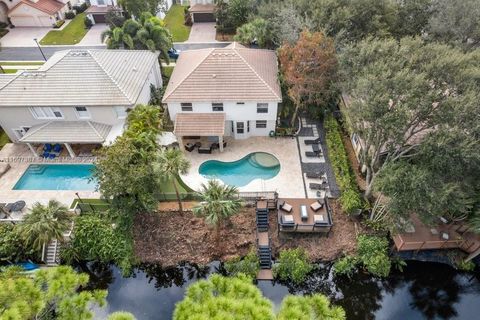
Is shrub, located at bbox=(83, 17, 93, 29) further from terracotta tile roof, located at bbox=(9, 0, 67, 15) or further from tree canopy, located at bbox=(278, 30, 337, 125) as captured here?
tree canopy, located at bbox=(278, 30, 337, 125)

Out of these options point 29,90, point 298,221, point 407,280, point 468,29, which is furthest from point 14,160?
point 468,29

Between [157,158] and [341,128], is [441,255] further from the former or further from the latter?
[157,158]

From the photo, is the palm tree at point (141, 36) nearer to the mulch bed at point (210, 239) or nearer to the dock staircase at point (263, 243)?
the mulch bed at point (210, 239)

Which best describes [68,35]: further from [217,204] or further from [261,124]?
[217,204]

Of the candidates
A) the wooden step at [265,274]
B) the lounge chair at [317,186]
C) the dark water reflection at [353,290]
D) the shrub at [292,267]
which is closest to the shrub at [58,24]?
the dark water reflection at [353,290]

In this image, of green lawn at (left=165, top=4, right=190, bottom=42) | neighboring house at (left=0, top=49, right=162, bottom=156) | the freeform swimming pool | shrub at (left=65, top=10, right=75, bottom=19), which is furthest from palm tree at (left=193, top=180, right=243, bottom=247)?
shrub at (left=65, top=10, right=75, bottom=19)

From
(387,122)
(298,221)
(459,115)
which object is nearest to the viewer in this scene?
(459,115)
